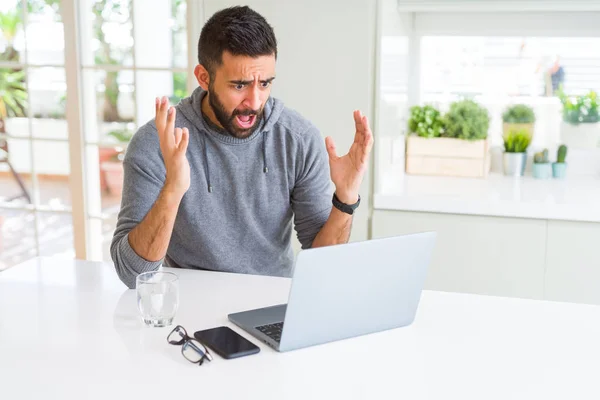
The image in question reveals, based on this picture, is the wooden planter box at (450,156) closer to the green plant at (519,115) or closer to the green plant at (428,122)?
the green plant at (428,122)

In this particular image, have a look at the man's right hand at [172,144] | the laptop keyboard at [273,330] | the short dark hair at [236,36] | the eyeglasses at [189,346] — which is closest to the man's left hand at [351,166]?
the short dark hair at [236,36]

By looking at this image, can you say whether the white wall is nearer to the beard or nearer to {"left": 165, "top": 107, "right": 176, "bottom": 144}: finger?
the beard

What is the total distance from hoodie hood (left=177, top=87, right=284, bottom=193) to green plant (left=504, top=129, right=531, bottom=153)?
4.91ft

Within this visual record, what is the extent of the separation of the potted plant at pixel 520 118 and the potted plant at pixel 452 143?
0.62 ft

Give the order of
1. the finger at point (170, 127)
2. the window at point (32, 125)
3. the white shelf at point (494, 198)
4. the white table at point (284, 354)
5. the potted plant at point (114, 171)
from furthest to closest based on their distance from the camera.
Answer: the potted plant at point (114, 171)
the window at point (32, 125)
the white shelf at point (494, 198)
the finger at point (170, 127)
the white table at point (284, 354)

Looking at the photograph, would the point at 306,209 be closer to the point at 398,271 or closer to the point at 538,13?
the point at 398,271

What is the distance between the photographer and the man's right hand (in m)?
1.71

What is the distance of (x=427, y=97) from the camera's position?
3535 millimetres

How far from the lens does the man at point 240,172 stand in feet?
6.40

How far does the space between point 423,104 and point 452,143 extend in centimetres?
42

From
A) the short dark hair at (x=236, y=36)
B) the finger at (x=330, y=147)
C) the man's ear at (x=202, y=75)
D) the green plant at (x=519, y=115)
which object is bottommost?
the finger at (x=330, y=147)

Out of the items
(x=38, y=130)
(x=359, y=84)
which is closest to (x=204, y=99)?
(x=359, y=84)

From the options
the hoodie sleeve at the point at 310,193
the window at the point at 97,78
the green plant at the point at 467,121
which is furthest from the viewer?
the window at the point at 97,78

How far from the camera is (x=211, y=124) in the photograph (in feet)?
6.91
